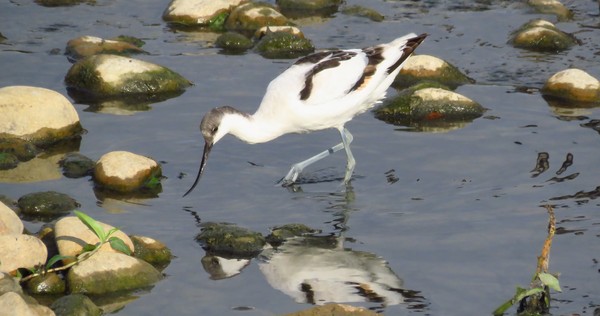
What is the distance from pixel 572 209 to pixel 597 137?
195 centimetres

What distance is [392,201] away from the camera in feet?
30.7

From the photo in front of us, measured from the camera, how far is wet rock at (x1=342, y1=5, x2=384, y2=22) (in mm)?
14805

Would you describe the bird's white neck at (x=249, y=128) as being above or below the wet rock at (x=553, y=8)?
below

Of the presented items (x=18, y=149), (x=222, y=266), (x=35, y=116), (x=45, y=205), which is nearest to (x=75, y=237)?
(x=222, y=266)

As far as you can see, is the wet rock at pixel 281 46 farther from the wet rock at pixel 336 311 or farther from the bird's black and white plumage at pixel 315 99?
the wet rock at pixel 336 311

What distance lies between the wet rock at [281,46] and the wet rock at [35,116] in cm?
340

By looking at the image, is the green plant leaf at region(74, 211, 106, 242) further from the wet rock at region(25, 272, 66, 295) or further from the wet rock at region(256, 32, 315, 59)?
the wet rock at region(256, 32, 315, 59)

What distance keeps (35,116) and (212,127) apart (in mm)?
1932

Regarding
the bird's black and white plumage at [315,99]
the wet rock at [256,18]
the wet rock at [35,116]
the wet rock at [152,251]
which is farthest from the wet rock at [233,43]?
the wet rock at [152,251]

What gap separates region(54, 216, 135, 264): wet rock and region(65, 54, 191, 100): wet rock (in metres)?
4.21

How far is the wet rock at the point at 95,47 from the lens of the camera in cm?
1315

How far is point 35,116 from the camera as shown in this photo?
1049cm

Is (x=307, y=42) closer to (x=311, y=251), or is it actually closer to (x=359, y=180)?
(x=359, y=180)

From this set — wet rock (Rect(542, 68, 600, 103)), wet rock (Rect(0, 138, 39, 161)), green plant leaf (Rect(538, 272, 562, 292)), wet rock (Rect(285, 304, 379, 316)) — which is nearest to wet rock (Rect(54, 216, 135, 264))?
wet rock (Rect(285, 304, 379, 316))
